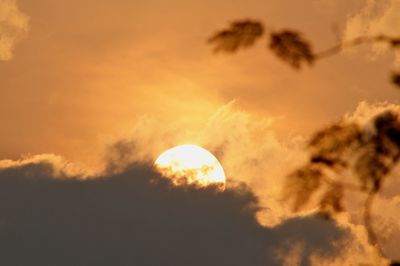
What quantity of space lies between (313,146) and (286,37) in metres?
1.70

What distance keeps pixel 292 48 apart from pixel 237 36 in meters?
0.84

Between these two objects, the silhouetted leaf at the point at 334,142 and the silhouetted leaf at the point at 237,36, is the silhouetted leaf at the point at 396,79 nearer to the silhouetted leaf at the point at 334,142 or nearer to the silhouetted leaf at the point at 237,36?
the silhouetted leaf at the point at 334,142

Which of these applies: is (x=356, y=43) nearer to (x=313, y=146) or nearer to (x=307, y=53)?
(x=307, y=53)

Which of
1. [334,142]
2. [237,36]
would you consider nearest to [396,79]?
[334,142]

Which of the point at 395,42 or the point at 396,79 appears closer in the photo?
the point at 395,42

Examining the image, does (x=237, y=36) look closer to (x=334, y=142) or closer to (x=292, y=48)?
(x=292, y=48)

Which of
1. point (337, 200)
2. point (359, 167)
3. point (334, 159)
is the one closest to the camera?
point (359, 167)

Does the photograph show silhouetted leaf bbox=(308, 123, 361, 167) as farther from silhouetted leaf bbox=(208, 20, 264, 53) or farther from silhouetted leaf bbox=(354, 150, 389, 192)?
silhouetted leaf bbox=(208, 20, 264, 53)

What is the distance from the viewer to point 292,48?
383 inches

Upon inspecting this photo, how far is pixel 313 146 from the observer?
9.91 m

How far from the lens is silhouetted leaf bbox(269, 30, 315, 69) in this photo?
31.8ft

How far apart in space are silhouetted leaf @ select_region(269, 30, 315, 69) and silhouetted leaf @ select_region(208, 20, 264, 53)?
303mm

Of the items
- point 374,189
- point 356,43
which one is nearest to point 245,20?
point 356,43

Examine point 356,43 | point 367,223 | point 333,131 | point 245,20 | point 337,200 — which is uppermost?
point 245,20
